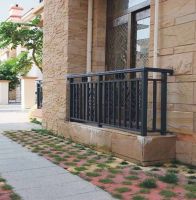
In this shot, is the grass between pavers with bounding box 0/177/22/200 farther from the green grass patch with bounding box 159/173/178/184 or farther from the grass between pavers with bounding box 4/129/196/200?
the green grass patch with bounding box 159/173/178/184

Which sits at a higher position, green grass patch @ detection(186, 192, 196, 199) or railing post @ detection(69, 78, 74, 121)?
railing post @ detection(69, 78, 74, 121)

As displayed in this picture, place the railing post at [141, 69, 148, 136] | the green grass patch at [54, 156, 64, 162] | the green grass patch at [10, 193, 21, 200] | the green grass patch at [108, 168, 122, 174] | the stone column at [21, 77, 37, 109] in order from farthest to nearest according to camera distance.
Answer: the stone column at [21, 77, 37, 109] < the green grass patch at [54, 156, 64, 162] < the railing post at [141, 69, 148, 136] < the green grass patch at [108, 168, 122, 174] < the green grass patch at [10, 193, 21, 200]

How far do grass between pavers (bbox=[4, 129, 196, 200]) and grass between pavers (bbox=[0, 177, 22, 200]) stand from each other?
0.85 meters

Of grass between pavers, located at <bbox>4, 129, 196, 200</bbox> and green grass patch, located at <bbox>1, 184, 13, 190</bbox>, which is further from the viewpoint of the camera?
green grass patch, located at <bbox>1, 184, 13, 190</bbox>

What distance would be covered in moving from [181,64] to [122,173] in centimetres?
176

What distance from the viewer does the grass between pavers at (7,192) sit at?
10.8 ft

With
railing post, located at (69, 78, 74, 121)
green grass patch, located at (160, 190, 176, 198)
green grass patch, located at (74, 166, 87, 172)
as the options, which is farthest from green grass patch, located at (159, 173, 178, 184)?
railing post, located at (69, 78, 74, 121)

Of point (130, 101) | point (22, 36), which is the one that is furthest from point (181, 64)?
point (22, 36)

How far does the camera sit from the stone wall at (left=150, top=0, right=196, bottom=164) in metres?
4.72

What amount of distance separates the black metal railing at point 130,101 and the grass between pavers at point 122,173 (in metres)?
0.52

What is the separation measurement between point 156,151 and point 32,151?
208 cm

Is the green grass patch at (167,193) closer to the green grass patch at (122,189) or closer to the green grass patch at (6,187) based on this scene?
the green grass patch at (122,189)

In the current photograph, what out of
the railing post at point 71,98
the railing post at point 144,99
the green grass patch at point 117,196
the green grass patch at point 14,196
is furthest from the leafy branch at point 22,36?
the green grass patch at point 117,196

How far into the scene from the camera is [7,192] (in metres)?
3.46
